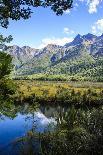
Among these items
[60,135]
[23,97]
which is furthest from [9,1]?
[23,97]

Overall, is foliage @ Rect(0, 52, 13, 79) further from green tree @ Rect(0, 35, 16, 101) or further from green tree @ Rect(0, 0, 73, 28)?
green tree @ Rect(0, 0, 73, 28)

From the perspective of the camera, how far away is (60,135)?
22.9 m

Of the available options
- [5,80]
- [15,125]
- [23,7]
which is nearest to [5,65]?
[5,80]

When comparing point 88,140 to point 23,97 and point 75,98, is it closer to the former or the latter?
point 75,98

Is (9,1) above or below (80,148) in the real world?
above

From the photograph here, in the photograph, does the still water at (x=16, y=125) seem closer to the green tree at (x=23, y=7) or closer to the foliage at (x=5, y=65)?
the foliage at (x=5, y=65)

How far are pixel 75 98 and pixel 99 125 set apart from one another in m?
69.4

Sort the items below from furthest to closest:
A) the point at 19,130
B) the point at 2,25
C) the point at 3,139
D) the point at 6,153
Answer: the point at 19,130, the point at 3,139, the point at 6,153, the point at 2,25

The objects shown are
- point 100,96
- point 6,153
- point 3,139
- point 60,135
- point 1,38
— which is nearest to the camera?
point 60,135

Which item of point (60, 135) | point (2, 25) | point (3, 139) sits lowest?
point (3, 139)

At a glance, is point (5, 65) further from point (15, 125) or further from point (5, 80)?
point (15, 125)

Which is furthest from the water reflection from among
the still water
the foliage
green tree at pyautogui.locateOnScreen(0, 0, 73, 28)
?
green tree at pyautogui.locateOnScreen(0, 0, 73, 28)

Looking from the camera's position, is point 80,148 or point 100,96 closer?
point 80,148

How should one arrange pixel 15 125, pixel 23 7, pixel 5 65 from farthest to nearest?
pixel 15 125
pixel 5 65
pixel 23 7
